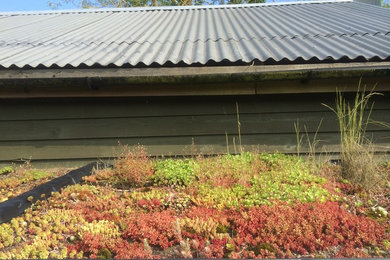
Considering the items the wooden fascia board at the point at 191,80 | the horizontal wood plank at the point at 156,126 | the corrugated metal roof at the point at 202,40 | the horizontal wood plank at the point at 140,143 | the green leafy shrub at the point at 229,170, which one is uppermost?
the corrugated metal roof at the point at 202,40

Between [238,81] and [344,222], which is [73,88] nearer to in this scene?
[238,81]

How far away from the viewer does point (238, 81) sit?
3.89m

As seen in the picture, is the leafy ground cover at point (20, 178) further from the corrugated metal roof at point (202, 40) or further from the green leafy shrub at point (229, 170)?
the green leafy shrub at point (229, 170)

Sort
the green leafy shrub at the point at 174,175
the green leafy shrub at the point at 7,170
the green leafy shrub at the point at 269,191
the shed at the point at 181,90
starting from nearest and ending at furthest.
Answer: the green leafy shrub at the point at 269,191 < the green leafy shrub at the point at 174,175 < the shed at the point at 181,90 < the green leafy shrub at the point at 7,170

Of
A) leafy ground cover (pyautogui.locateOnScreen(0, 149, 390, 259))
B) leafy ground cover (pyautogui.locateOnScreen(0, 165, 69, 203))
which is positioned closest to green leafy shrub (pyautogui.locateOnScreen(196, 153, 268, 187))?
leafy ground cover (pyautogui.locateOnScreen(0, 149, 390, 259))

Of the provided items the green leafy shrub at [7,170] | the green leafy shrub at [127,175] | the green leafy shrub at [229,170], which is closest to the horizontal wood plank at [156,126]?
the green leafy shrub at [7,170]

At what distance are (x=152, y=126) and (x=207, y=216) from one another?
7.11ft

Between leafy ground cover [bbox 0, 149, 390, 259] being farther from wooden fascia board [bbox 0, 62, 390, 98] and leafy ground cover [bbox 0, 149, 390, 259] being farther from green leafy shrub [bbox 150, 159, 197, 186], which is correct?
wooden fascia board [bbox 0, 62, 390, 98]

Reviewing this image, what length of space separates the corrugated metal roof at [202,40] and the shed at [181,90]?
1.0 inches

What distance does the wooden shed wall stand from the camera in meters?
4.42

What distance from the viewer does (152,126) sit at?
4.46 meters

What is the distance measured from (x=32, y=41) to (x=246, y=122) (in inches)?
152

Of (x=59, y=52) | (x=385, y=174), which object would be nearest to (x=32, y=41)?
(x=59, y=52)

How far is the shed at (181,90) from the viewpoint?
379cm
